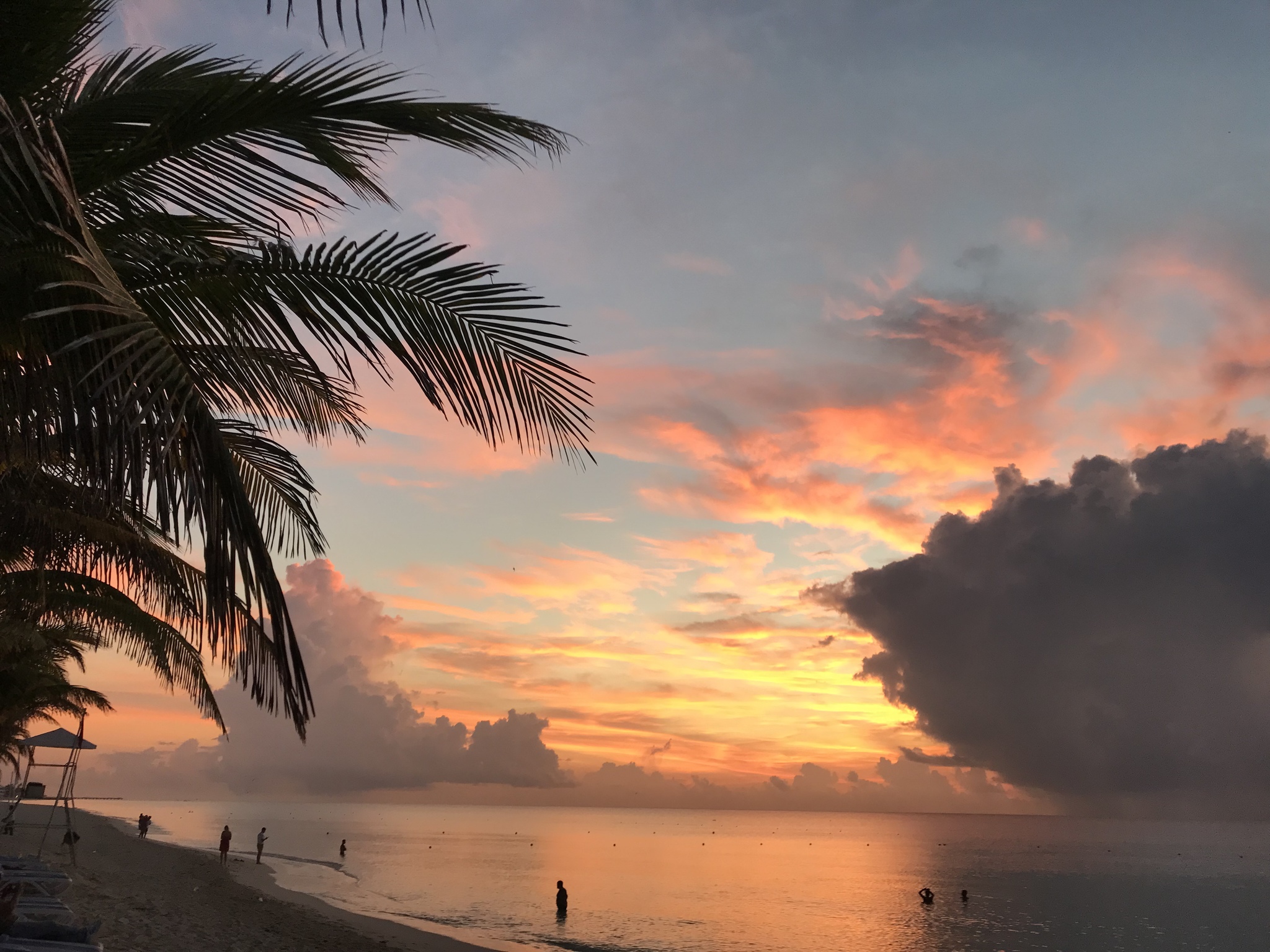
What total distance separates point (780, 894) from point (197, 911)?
52383 mm

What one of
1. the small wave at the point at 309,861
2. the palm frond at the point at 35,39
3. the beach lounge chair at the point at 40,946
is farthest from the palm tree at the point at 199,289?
the small wave at the point at 309,861

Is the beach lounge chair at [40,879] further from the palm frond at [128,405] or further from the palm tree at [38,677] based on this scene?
the palm frond at [128,405]

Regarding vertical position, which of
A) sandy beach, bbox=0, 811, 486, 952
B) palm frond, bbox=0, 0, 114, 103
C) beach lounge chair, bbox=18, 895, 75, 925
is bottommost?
sandy beach, bbox=0, 811, 486, 952

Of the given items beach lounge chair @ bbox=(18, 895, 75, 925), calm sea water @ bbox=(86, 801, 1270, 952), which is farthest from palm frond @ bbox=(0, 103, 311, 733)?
calm sea water @ bbox=(86, 801, 1270, 952)

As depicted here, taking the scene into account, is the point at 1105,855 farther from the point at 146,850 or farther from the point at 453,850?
the point at 146,850

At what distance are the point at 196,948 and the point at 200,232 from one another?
18363mm

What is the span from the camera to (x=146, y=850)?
5031 centimetres

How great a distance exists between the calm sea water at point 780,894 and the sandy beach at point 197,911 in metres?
4.91

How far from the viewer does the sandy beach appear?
18.9 m

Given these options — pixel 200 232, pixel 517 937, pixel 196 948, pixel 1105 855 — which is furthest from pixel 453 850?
pixel 200 232

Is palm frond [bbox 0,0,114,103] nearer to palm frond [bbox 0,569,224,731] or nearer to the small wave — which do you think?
palm frond [bbox 0,569,224,731]

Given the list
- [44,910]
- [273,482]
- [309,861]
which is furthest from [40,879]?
[309,861]

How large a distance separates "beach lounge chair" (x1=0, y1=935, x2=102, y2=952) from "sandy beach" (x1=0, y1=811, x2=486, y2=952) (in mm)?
8611

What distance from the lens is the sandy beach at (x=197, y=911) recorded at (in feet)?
62.0
